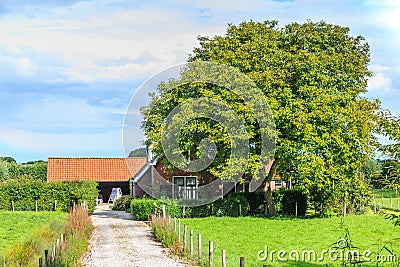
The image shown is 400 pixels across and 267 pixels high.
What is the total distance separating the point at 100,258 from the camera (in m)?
17.5

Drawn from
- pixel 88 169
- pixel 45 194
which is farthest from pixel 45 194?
pixel 88 169

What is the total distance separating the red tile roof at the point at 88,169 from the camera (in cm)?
5128

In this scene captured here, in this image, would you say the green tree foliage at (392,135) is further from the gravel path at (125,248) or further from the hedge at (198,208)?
the hedge at (198,208)

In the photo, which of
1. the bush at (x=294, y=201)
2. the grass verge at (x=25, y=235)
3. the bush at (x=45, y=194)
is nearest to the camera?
the grass verge at (x=25, y=235)

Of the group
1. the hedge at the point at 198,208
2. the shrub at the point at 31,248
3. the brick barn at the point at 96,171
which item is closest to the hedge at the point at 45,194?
the hedge at the point at 198,208

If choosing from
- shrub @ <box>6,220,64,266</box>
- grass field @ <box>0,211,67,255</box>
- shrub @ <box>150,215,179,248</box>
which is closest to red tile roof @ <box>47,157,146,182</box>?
grass field @ <box>0,211,67,255</box>

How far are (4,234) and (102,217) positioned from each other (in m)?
10.1

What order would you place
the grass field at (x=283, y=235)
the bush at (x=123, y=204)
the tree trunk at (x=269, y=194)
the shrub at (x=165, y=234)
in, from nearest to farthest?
1. the grass field at (x=283, y=235)
2. the shrub at (x=165, y=234)
3. the tree trunk at (x=269, y=194)
4. the bush at (x=123, y=204)

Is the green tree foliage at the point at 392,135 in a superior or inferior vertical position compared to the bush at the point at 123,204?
superior

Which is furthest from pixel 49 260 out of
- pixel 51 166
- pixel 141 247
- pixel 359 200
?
pixel 51 166

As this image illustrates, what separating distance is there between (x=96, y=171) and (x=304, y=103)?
27953mm

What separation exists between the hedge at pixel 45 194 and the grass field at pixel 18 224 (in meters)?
1.64

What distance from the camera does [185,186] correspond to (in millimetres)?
37000

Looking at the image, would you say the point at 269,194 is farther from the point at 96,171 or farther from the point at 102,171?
the point at 96,171
